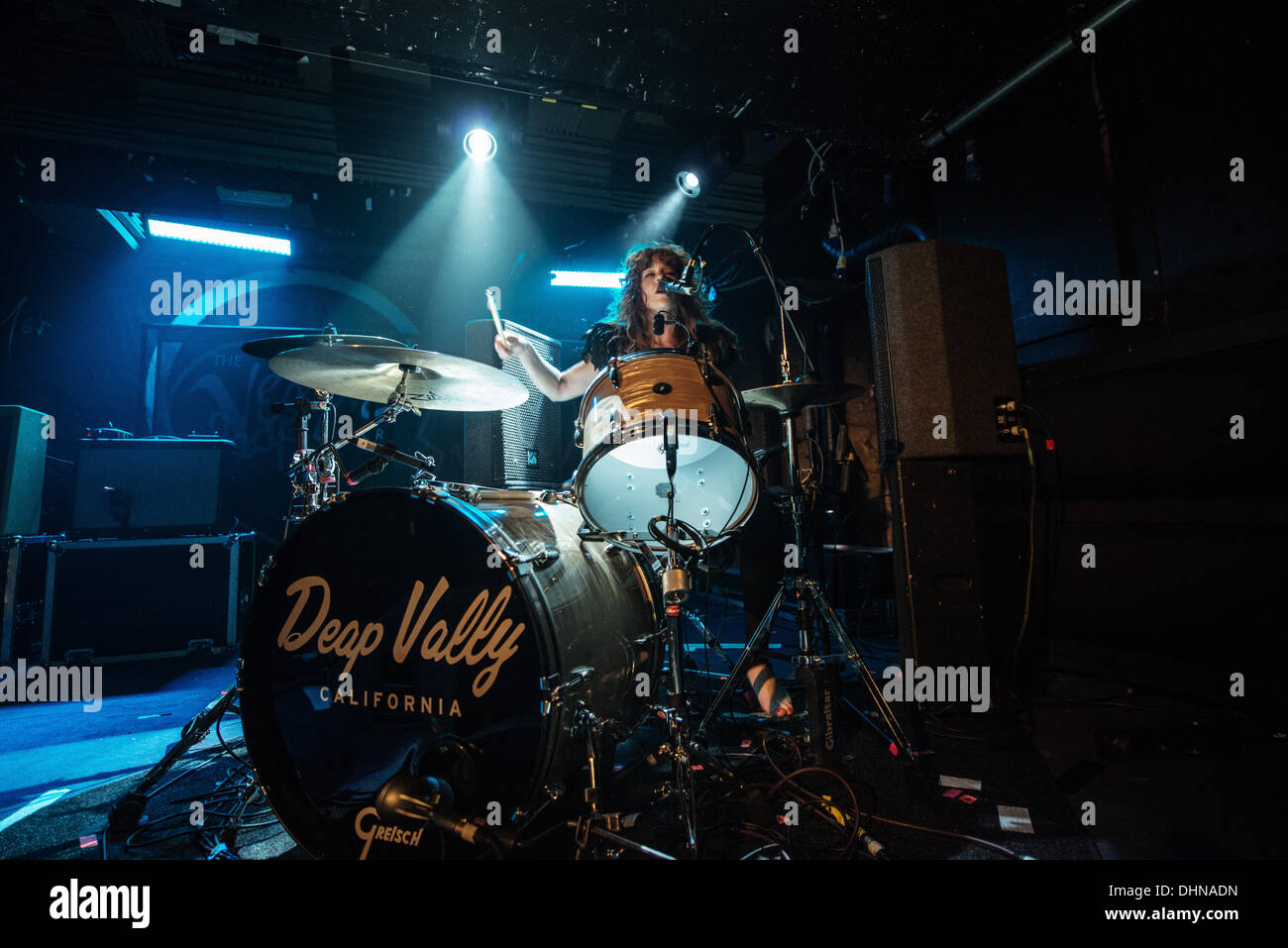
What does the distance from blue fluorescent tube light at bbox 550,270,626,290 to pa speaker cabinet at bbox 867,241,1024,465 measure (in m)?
4.44

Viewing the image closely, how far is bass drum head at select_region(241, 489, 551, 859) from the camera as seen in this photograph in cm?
157

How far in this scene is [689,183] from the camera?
5.28 metres

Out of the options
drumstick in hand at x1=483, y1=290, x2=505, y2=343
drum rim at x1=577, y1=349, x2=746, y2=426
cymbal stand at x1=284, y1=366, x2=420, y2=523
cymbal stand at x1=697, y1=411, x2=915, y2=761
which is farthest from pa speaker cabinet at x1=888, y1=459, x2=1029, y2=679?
cymbal stand at x1=284, y1=366, x2=420, y2=523

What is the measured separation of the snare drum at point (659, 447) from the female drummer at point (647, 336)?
0.49 meters

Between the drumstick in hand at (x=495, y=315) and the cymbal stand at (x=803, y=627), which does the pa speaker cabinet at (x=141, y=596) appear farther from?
the cymbal stand at (x=803, y=627)

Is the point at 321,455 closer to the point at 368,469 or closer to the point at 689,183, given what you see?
the point at 368,469

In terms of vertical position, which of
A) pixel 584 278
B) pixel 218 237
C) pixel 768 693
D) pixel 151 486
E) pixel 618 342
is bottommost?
pixel 768 693

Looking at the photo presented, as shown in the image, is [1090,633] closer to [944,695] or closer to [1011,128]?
[944,695]

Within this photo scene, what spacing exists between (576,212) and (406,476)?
345 cm

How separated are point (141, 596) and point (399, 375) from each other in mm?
3911

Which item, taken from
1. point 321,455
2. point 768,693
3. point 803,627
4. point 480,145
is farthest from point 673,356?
point 480,145

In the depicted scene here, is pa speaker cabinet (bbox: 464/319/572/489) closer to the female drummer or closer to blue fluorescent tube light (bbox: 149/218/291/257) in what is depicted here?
the female drummer

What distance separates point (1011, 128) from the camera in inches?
169

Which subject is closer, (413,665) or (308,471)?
(413,665)
